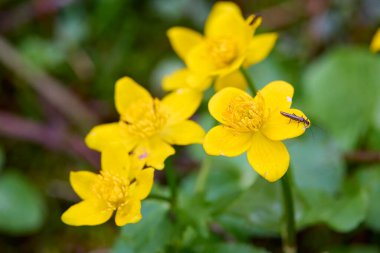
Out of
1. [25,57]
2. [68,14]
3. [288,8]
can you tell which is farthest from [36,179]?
[288,8]

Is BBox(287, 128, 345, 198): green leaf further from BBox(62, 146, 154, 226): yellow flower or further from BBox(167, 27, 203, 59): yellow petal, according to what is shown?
BBox(62, 146, 154, 226): yellow flower

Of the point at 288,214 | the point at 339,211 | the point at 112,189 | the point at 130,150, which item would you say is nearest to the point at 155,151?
the point at 130,150

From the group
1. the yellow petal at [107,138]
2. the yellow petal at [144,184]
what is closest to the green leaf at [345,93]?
the yellow petal at [107,138]

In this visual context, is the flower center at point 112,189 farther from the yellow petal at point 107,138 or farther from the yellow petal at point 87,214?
the yellow petal at point 107,138

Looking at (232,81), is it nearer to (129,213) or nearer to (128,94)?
(128,94)

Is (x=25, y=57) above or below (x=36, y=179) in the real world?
above

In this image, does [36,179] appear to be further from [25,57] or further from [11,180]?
[25,57]
